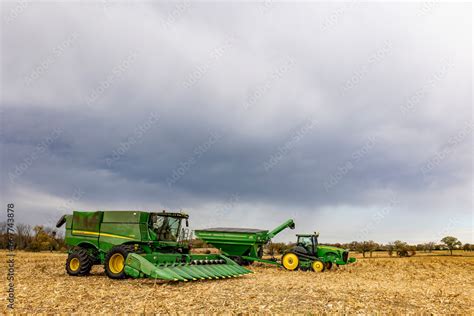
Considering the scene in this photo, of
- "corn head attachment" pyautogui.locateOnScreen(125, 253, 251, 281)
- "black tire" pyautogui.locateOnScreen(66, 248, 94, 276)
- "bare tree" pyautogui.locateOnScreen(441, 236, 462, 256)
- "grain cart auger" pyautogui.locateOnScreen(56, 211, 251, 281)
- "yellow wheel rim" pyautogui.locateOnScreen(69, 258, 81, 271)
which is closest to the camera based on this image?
"corn head attachment" pyautogui.locateOnScreen(125, 253, 251, 281)

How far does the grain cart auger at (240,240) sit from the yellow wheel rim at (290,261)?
86 centimetres

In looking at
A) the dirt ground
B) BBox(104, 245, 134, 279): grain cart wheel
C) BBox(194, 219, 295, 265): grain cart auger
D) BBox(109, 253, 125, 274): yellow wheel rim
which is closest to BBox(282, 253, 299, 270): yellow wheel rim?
BBox(194, 219, 295, 265): grain cart auger

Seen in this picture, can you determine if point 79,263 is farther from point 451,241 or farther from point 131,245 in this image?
point 451,241

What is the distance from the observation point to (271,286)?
13.7 metres

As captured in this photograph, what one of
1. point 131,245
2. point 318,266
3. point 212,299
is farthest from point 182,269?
point 318,266

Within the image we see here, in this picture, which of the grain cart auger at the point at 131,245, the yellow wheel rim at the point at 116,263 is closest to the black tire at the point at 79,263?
the grain cart auger at the point at 131,245

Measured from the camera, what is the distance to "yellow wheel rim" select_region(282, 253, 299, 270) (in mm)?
22547

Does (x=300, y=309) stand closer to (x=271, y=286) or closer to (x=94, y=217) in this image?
(x=271, y=286)

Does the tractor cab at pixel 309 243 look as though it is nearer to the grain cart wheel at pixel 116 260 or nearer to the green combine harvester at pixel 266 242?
the green combine harvester at pixel 266 242

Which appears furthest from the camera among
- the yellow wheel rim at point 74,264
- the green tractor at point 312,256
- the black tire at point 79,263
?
the green tractor at point 312,256

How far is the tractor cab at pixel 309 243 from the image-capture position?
23194 millimetres

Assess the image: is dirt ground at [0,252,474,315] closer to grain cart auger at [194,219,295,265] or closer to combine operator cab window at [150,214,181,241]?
combine operator cab window at [150,214,181,241]

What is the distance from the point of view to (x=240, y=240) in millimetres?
24156

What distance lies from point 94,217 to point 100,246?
1336 millimetres
